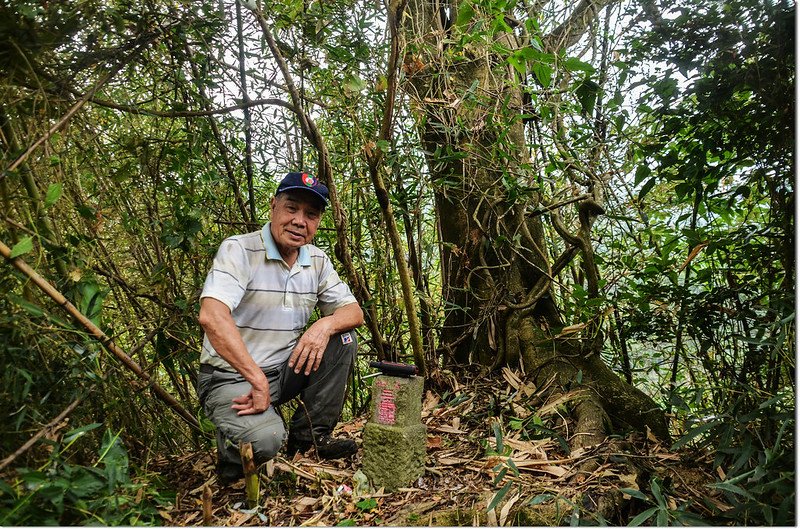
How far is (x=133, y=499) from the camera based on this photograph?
2088 mm

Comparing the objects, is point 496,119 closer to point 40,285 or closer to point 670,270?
point 670,270

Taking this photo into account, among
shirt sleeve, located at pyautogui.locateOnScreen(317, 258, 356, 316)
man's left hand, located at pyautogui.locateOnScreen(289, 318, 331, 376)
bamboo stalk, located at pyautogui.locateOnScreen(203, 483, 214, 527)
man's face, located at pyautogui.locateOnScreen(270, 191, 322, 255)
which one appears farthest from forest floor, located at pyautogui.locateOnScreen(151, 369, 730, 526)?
man's face, located at pyautogui.locateOnScreen(270, 191, 322, 255)

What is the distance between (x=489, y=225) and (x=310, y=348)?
1.54 meters

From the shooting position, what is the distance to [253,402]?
8.20 ft

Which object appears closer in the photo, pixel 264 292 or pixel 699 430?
pixel 699 430

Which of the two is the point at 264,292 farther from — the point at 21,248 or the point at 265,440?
the point at 21,248

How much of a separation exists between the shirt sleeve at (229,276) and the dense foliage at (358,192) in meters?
0.40

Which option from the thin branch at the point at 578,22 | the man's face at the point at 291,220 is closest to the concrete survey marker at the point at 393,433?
the man's face at the point at 291,220

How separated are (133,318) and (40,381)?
106 centimetres

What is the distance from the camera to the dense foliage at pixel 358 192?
83.7 inches

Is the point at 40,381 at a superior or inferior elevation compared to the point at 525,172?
inferior

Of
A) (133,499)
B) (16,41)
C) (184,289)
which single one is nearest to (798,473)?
(133,499)

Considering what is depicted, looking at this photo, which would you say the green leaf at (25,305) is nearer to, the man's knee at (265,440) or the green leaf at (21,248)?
the green leaf at (21,248)

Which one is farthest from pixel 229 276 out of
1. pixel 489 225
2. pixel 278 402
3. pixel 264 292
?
pixel 489 225
